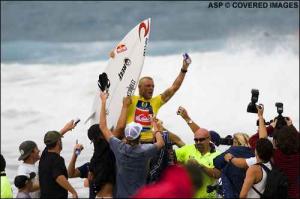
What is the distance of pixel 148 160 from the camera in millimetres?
7035

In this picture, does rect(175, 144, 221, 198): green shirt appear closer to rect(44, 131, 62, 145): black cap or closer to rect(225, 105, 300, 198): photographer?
rect(225, 105, 300, 198): photographer

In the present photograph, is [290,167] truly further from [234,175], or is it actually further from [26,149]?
[26,149]

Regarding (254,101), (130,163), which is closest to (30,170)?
(130,163)

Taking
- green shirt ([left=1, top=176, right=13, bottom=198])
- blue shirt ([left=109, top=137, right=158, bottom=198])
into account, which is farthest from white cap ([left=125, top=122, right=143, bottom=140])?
green shirt ([left=1, top=176, right=13, bottom=198])

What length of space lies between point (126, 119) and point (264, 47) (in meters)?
23.9

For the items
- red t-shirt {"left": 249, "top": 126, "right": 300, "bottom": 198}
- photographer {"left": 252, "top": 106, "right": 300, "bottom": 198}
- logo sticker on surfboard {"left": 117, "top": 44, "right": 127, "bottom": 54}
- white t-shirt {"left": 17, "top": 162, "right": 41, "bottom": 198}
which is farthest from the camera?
logo sticker on surfboard {"left": 117, "top": 44, "right": 127, "bottom": 54}

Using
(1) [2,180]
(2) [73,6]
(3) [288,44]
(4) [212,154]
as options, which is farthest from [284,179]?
(2) [73,6]

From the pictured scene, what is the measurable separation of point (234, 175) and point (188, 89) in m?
21.7

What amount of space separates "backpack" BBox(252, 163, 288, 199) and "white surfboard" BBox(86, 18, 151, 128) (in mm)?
2507

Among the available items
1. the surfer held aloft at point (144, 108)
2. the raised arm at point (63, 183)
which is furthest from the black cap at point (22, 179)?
→ the surfer held aloft at point (144, 108)

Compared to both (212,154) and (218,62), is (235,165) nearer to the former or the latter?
(212,154)

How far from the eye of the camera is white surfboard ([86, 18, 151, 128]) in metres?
8.96

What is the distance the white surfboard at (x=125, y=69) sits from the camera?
29.4 ft

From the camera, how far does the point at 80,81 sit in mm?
30359
